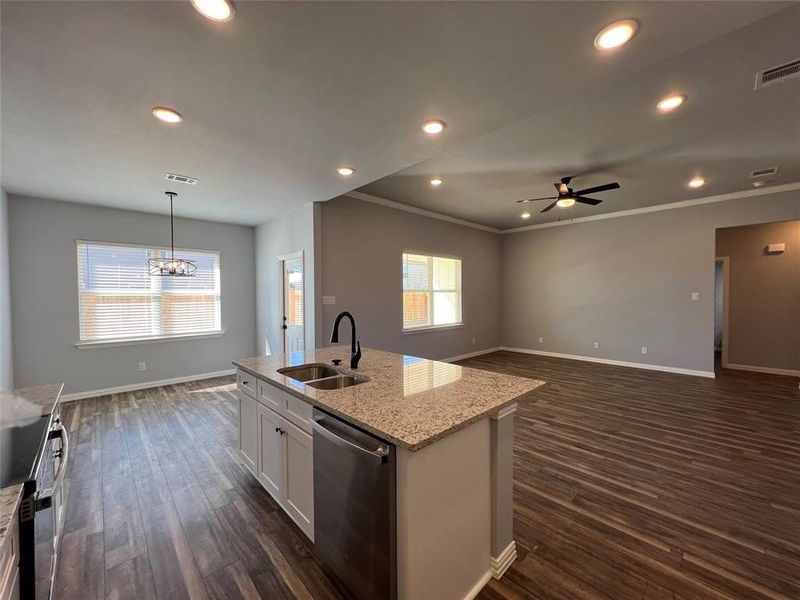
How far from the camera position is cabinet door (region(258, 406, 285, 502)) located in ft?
6.63

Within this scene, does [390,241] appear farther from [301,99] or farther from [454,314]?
[301,99]

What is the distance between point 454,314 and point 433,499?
18.7 feet

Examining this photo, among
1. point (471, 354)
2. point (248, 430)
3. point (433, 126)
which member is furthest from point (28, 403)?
point (471, 354)

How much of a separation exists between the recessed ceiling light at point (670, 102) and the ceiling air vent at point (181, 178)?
14.5 ft

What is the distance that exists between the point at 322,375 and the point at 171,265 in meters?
3.12

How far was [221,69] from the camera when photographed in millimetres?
1795

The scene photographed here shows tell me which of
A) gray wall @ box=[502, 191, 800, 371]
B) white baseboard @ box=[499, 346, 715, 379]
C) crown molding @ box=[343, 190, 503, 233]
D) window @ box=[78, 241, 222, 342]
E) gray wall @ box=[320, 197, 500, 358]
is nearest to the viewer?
window @ box=[78, 241, 222, 342]

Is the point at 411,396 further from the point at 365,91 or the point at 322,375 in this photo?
the point at 365,91

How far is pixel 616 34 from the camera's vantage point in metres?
1.54

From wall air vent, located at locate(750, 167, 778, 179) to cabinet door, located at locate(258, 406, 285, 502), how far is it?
19.9 feet

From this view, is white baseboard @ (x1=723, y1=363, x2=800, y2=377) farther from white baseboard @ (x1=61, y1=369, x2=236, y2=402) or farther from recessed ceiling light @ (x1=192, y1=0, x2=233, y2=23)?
white baseboard @ (x1=61, y1=369, x2=236, y2=402)

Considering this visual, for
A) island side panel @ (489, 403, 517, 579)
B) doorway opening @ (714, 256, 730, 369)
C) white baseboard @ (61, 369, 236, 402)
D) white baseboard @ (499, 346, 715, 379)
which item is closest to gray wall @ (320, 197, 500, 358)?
white baseboard @ (499, 346, 715, 379)

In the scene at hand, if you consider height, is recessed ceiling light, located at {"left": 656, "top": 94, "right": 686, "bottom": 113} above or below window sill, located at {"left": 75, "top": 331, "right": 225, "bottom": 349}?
above

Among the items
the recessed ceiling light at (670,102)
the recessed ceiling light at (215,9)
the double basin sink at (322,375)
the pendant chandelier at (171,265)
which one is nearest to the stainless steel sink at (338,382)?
the double basin sink at (322,375)
